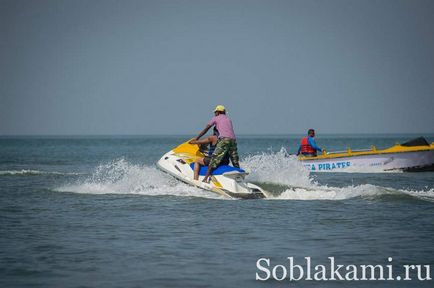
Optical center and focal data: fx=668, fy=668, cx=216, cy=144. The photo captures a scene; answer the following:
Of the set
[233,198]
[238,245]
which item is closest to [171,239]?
[238,245]

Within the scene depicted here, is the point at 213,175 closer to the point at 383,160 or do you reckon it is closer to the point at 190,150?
the point at 190,150

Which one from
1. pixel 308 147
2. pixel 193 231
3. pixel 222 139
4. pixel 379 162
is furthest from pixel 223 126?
pixel 379 162

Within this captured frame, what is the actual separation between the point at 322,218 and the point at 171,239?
3.62 metres

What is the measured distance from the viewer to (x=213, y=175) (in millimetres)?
15883

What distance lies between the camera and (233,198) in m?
15.8

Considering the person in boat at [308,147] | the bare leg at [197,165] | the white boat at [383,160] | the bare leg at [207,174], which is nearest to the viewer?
the bare leg at [207,174]

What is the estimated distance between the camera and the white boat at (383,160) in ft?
88.2

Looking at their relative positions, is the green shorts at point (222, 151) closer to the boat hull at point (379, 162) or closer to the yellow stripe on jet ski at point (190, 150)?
the yellow stripe on jet ski at point (190, 150)

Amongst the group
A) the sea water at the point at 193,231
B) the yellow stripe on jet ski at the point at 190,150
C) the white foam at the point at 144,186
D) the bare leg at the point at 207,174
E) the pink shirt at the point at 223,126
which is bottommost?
the sea water at the point at 193,231

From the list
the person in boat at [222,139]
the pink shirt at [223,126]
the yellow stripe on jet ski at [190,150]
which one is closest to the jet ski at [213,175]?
the yellow stripe on jet ski at [190,150]

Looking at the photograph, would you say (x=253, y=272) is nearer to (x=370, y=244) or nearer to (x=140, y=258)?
(x=140, y=258)

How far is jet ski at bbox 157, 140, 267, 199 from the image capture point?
15656 mm

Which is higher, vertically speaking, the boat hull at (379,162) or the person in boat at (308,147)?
the person in boat at (308,147)

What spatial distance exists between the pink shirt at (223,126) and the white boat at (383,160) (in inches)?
456
